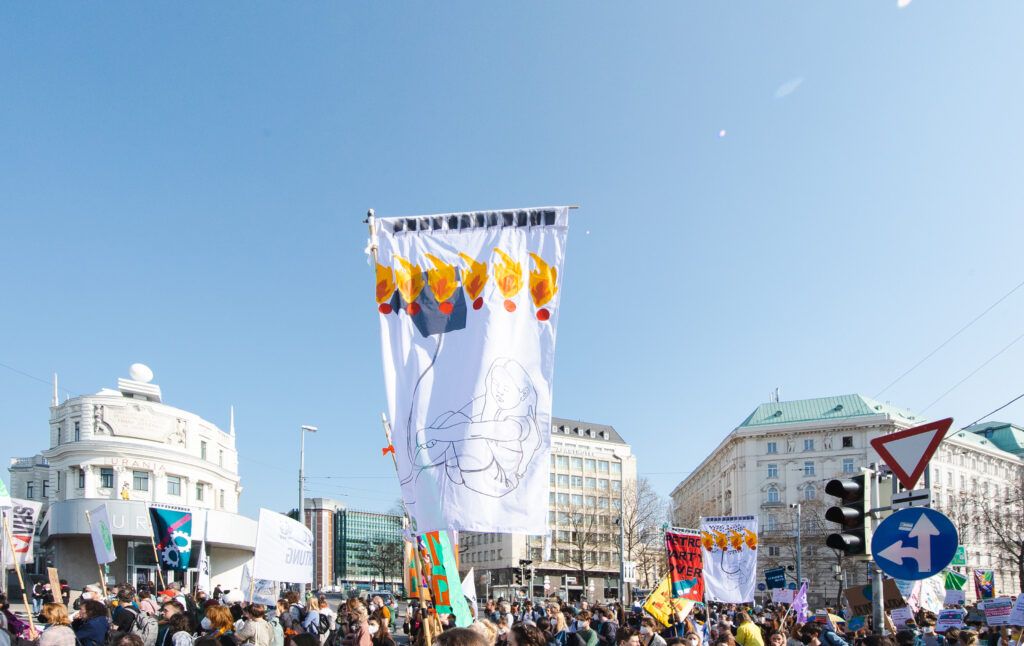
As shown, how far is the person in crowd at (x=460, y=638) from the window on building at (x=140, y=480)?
5816cm

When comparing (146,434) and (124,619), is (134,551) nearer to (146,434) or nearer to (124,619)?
(146,434)

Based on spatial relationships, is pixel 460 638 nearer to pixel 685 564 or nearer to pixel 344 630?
pixel 344 630

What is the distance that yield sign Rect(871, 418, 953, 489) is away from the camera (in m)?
6.95

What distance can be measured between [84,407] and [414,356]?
Answer: 183 feet

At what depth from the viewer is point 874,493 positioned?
8406 millimetres

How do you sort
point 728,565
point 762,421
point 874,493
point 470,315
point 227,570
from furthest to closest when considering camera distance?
point 762,421
point 227,570
point 728,565
point 874,493
point 470,315

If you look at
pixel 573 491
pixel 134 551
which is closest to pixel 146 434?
pixel 134 551

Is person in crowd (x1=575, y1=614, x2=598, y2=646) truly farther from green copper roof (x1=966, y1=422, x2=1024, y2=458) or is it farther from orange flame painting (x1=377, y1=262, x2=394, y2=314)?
green copper roof (x1=966, y1=422, x2=1024, y2=458)

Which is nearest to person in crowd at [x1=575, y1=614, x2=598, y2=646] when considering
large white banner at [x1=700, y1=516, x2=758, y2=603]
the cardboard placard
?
large white banner at [x1=700, y1=516, x2=758, y2=603]

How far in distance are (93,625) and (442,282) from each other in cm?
557

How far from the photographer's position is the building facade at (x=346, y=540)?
160 meters

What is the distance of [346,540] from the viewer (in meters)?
175

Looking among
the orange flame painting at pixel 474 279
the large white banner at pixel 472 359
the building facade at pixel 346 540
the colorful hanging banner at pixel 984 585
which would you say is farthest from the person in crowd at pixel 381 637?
the building facade at pixel 346 540

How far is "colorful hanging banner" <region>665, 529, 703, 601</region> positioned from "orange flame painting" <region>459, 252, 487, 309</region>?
11624mm
